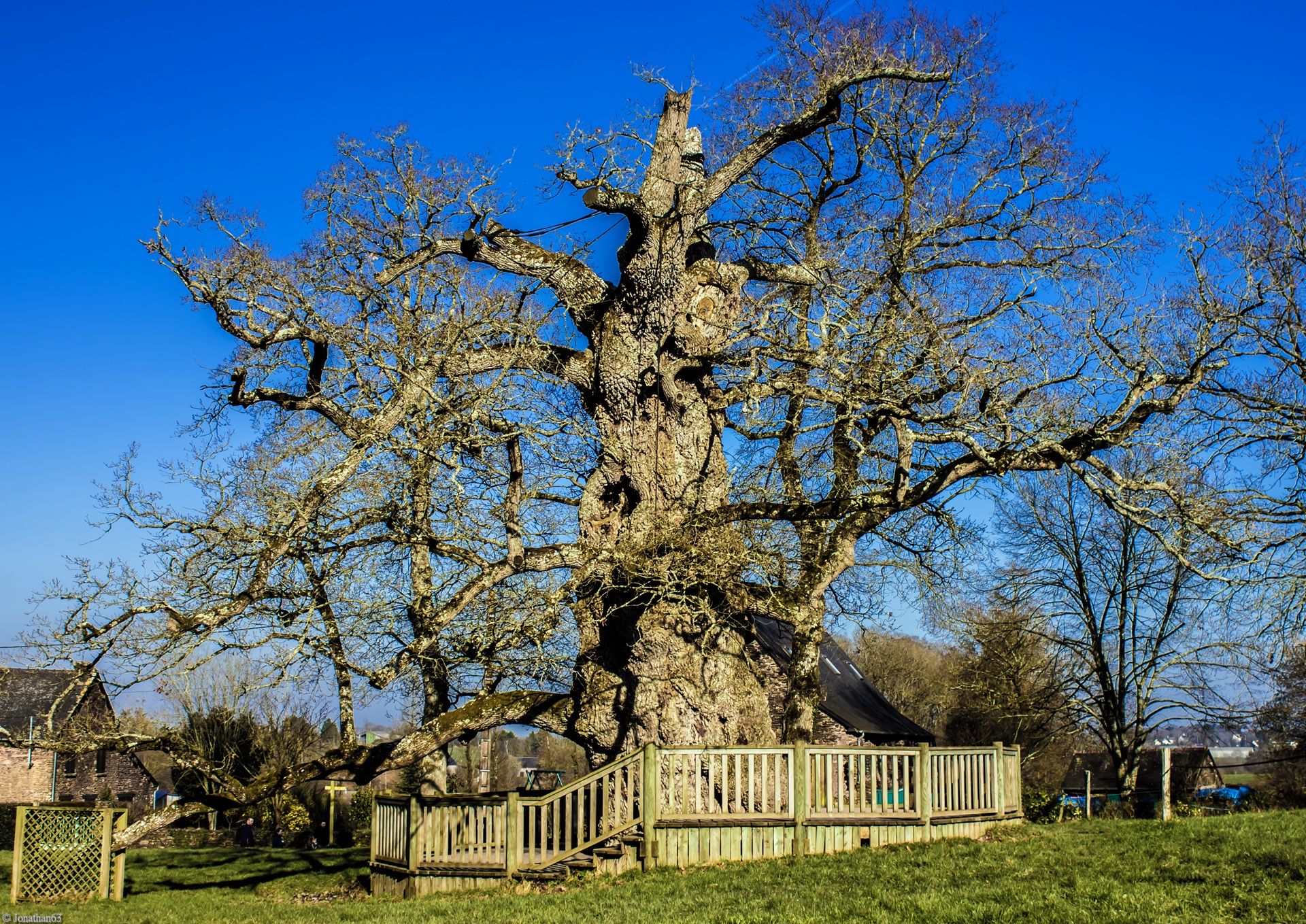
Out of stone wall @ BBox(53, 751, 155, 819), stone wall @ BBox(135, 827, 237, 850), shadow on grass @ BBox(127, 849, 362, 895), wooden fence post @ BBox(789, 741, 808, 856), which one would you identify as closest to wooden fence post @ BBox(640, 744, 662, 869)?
wooden fence post @ BBox(789, 741, 808, 856)

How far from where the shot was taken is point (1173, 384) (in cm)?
1230

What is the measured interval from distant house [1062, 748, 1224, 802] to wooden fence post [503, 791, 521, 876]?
1650cm

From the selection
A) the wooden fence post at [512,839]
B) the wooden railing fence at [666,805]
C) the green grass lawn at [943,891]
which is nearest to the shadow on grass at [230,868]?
the green grass lawn at [943,891]

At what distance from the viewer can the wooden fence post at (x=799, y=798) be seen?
39.1 ft

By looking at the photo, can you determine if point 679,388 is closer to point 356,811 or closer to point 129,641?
point 129,641

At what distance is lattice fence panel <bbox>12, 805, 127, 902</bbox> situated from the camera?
508 inches

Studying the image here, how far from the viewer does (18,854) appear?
1270 cm

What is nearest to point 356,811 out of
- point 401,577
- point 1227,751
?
point 401,577

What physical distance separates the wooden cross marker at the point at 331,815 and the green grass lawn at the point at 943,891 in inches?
542

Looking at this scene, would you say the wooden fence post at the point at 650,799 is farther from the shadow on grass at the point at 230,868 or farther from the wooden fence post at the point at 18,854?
the wooden fence post at the point at 18,854

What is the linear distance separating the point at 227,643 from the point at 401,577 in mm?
2673

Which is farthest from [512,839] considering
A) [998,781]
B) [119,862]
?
[998,781]

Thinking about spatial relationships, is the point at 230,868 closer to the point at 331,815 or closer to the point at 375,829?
the point at 375,829

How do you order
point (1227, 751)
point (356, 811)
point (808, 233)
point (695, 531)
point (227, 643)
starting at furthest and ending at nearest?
point (1227, 751), point (356, 811), point (808, 233), point (695, 531), point (227, 643)
